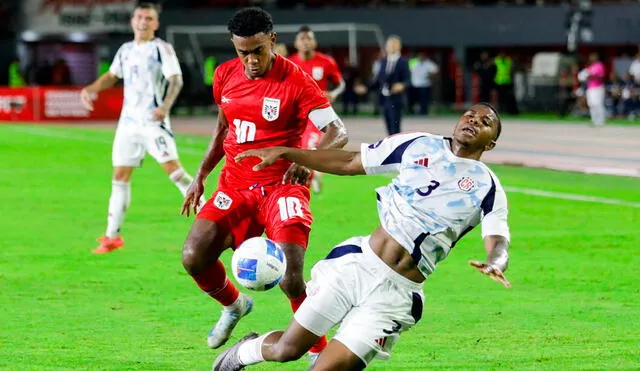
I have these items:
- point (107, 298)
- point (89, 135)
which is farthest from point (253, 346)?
point (89, 135)

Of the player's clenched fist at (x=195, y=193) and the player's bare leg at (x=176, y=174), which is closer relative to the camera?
the player's clenched fist at (x=195, y=193)

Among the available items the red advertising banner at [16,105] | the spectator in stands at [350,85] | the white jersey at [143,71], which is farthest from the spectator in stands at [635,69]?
the white jersey at [143,71]

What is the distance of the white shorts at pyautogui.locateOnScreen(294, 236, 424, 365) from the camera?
22.5ft

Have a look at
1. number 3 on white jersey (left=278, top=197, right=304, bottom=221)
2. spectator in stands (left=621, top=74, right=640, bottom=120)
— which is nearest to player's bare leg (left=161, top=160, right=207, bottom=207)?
number 3 on white jersey (left=278, top=197, right=304, bottom=221)

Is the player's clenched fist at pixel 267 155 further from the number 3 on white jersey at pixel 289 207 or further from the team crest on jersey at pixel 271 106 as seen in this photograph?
the team crest on jersey at pixel 271 106

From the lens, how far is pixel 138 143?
45.9 feet

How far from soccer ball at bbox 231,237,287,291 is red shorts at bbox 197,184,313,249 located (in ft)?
3.03

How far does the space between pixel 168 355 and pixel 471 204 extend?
266cm

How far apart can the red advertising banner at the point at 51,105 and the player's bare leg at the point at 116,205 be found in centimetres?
2881

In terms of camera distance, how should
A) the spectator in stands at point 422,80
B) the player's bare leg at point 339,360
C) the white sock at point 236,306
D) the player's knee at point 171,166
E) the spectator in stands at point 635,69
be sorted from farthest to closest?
the spectator in stands at point 422,80, the spectator in stands at point 635,69, the player's knee at point 171,166, the white sock at point 236,306, the player's bare leg at point 339,360

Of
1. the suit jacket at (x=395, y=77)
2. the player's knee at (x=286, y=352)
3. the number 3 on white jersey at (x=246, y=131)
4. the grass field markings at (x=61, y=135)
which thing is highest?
the number 3 on white jersey at (x=246, y=131)

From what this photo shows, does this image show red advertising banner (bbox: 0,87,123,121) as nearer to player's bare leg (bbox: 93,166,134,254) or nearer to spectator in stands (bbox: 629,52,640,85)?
spectator in stands (bbox: 629,52,640,85)

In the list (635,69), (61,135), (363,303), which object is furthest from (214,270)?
(635,69)

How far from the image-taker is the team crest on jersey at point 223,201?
345 inches
